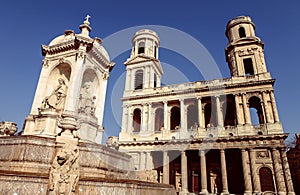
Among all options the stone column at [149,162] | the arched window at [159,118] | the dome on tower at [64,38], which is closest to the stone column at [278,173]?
the stone column at [149,162]

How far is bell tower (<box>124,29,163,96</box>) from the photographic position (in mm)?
30828

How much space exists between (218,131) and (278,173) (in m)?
7.04

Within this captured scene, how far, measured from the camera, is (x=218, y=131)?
22.8 meters

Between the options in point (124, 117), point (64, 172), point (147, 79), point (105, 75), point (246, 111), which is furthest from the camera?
point (147, 79)

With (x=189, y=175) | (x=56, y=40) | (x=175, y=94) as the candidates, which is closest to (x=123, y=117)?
(x=175, y=94)

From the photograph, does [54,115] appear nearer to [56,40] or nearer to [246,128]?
[56,40]

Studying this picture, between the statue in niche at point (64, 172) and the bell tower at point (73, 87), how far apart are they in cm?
355

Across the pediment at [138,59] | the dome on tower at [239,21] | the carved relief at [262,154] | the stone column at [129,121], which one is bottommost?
the carved relief at [262,154]

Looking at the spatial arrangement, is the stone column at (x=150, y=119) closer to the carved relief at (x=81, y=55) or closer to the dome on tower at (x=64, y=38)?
the dome on tower at (x=64, y=38)

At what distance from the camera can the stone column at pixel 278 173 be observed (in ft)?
62.0

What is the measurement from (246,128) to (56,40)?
2100 centimetres

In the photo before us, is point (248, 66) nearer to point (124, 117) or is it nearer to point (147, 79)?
point (147, 79)

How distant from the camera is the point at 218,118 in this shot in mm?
24031

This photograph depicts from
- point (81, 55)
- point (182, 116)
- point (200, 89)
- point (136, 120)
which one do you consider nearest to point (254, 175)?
point (182, 116)
